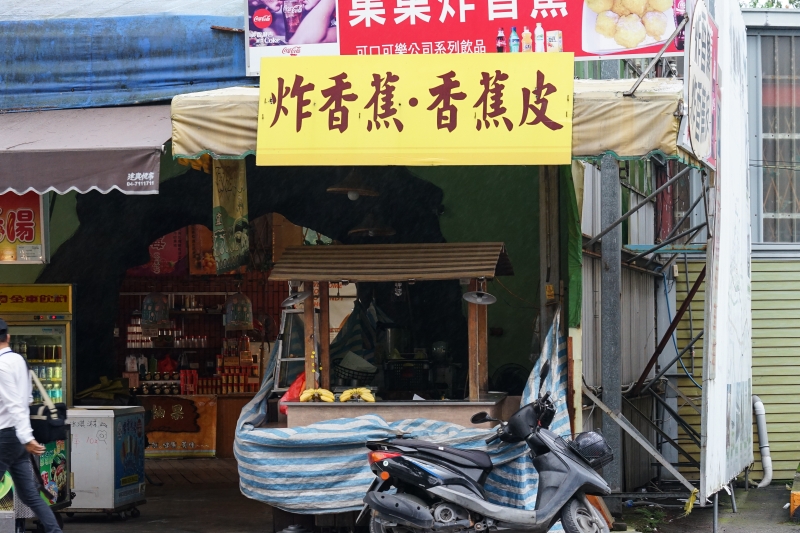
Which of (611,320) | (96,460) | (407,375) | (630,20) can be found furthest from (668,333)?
(96,460)

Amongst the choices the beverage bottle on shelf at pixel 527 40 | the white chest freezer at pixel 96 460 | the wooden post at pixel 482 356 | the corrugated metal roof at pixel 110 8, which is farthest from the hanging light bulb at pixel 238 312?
the beverage bottle on shelf at pixel 527 40

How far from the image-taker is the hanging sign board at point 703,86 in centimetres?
816

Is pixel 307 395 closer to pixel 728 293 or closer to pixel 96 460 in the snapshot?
pixel 96 460

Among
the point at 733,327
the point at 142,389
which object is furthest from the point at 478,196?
the point at 142,389

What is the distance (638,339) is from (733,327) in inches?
138

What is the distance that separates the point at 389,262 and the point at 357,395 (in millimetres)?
1231

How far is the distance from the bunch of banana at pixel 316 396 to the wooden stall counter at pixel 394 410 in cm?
9

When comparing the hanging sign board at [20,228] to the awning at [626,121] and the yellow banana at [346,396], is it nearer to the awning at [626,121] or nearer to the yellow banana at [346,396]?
the yellow banana at [346,396]

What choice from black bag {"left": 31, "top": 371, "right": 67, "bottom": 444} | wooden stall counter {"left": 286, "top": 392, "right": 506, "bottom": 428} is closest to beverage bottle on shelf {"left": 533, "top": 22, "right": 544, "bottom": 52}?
wooden stall counter {"left": 286, "top": 392, "right": 506, "bottom": 428}

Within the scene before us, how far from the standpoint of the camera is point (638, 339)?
1388 cm

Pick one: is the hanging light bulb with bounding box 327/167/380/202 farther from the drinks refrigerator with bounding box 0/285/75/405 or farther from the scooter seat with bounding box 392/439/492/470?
the scooter seat with bounding box 392/439/492/470

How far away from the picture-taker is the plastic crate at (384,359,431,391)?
1059cm

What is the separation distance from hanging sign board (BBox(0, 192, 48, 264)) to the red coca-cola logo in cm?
280

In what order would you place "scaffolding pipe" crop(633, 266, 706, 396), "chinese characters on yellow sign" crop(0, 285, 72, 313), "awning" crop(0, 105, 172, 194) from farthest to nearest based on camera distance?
"scaffolding pipe" crop(633, 266, 706, 396), "chinese characters on yellow sign" crop(0, 285, 72, 313), "awning" crop(0, 105, 172, 194)
